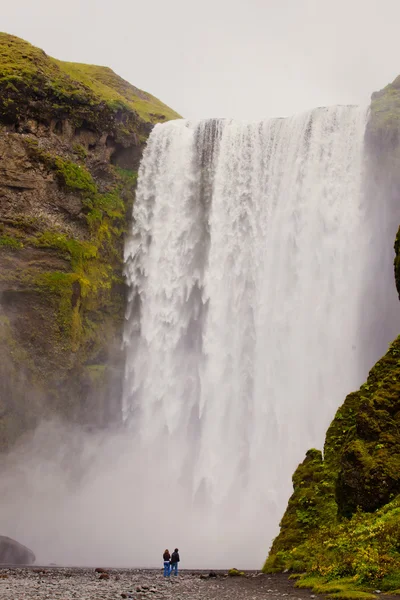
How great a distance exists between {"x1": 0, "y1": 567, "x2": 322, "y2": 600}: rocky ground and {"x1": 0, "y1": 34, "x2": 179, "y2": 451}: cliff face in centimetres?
1812

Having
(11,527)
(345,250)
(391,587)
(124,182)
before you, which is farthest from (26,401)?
(391,587)

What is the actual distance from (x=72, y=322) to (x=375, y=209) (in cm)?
2208

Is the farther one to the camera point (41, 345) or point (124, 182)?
point (124, 182)

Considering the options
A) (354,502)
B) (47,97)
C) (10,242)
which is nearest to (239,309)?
(10,242)

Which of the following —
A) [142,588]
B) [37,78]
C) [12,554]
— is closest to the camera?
[142,588]

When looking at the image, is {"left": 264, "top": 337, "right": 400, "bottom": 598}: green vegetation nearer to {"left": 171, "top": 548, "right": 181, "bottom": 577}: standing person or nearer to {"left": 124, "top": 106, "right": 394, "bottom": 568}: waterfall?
{"left": 171, "top": 548, "right": 181, "bottom": 577}: standing person

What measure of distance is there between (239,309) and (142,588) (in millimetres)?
27941

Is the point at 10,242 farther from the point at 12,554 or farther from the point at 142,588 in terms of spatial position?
the point at 142,588

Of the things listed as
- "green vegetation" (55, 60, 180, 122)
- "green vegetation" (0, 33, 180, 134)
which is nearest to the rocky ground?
"green vegetation" (0, 33, 180, 134)

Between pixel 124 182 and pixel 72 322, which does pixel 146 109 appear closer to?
pixel 124 182

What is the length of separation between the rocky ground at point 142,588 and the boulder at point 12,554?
8579 mm

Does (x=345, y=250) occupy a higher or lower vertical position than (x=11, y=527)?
higher

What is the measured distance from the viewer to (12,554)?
3067 cm

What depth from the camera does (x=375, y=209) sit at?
134 ft
